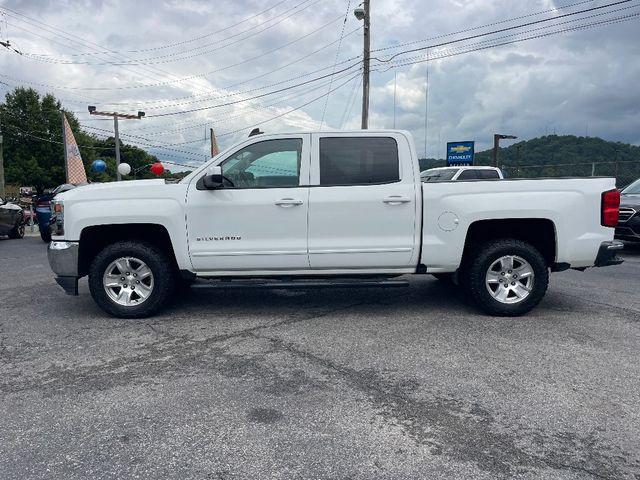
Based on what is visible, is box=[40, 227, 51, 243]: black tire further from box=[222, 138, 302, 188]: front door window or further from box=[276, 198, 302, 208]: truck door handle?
box=[276, 198, 302, 208]: truck door handle

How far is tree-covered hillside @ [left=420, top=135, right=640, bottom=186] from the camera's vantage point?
2064 centimetres

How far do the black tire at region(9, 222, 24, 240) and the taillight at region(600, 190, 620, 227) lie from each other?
14835 millimetres

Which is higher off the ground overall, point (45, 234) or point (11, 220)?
point (11, 220)

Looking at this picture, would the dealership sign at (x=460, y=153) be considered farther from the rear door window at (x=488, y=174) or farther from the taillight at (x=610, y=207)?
the taillight at (x=610, y=207)

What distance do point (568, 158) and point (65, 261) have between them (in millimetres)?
31919

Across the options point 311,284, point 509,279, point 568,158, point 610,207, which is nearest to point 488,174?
point 610,207

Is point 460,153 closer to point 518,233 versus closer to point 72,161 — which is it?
point 72,161

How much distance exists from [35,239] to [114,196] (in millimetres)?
11423

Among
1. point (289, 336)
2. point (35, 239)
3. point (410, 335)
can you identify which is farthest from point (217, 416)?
point (35, 239)

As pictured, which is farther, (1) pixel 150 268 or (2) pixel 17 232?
(2) pixel 17 232

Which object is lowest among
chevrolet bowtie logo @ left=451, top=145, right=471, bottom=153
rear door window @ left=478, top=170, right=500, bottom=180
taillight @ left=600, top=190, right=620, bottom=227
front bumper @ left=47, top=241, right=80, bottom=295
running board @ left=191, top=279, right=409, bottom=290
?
running board @ left=191, top=279, right=409, bottom=290

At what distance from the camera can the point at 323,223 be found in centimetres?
517

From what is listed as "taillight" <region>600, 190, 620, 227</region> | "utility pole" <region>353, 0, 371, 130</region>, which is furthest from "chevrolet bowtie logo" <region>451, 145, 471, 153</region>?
"taillight" <region>600, 190, 620, 227</region>

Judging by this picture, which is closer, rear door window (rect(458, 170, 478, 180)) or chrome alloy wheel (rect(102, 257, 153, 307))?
chrome alloy wheel (rect(102, 257, 153, 307))
